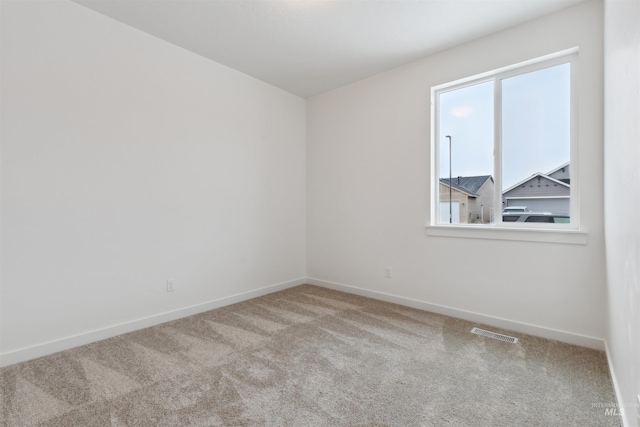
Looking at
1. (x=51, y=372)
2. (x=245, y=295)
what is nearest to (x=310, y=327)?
(x=245, y=295)

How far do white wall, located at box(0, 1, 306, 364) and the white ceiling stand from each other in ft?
0.93

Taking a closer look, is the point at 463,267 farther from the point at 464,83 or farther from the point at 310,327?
the point at 464,83

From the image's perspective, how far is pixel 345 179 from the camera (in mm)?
3939

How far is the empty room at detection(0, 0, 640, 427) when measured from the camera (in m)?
1.72

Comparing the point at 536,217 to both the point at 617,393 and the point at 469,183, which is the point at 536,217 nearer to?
the point at 469,183

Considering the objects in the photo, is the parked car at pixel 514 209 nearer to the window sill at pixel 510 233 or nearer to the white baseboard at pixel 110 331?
the window sill at pixel 510 233

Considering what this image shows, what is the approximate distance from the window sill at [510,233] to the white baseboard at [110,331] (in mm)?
2272

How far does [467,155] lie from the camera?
3119 millimetres

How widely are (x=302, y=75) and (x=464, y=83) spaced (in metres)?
1.80

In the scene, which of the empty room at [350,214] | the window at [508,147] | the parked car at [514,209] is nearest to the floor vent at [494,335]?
the empty room at [350,214]

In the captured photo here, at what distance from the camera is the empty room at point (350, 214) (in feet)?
5.64

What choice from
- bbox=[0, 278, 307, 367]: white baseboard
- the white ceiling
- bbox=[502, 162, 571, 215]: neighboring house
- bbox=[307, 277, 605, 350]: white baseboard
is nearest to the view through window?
bbox=[502, 162, 571, 215]: neighboring house

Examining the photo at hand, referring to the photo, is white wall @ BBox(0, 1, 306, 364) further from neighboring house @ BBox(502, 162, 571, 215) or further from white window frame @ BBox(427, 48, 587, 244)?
neighboring house @ BBox(502, 162, 571, 215)

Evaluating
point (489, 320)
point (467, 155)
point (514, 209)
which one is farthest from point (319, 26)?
point (489, 320)
